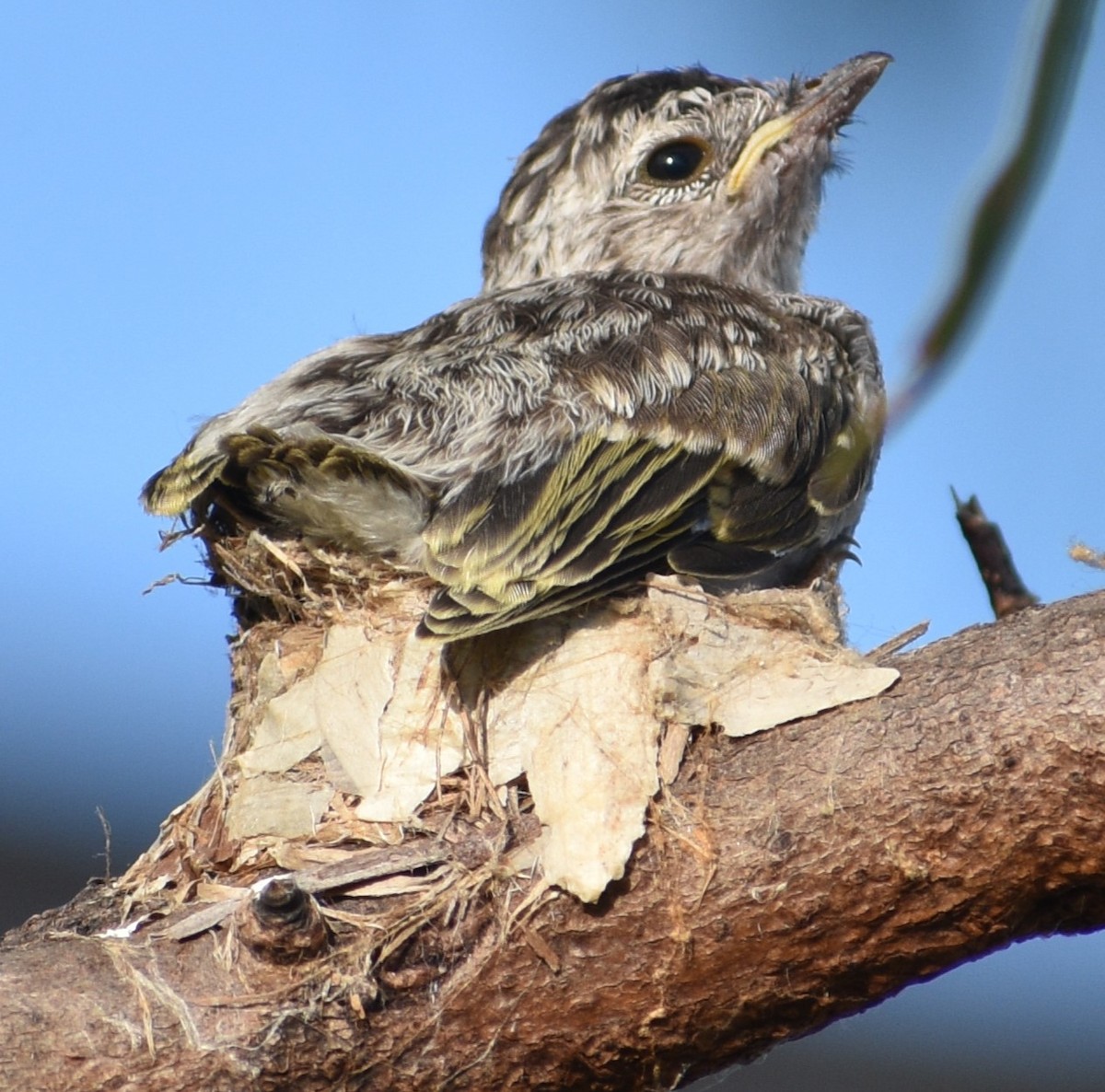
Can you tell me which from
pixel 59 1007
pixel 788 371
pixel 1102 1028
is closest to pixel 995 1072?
→ pixel 1102 1028

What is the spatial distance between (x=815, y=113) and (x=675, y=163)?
478 millimetres

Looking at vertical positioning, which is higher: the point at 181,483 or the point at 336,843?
the point at 181,483

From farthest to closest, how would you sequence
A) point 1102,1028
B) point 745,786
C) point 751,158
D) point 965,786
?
1. point 1102,1028
2. point 751,158
3. point 745,786
4. point 965,786

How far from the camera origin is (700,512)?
3494 millimetres

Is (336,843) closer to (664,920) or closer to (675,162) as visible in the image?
(664,920)

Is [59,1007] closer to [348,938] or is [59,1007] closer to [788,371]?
[348,938]

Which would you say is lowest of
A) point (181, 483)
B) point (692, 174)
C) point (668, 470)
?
point (668, 470)

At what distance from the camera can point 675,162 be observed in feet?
15.9

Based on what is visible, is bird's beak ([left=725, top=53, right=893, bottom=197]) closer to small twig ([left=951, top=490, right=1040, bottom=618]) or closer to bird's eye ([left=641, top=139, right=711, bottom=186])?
bird's eye ([left=641, top=139, right=711, bottom=186])

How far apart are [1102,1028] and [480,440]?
3.97 m

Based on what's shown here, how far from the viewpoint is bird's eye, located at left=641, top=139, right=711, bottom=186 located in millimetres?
4832

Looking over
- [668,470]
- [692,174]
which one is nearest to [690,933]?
[668,470]

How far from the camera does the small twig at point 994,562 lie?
9.19 ft

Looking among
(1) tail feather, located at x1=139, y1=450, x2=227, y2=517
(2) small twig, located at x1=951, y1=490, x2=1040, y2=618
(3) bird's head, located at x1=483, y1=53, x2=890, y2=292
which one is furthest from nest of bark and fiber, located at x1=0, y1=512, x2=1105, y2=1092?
(3) bird's head, located at x1=483, y1=53, x2=890, y2=292
